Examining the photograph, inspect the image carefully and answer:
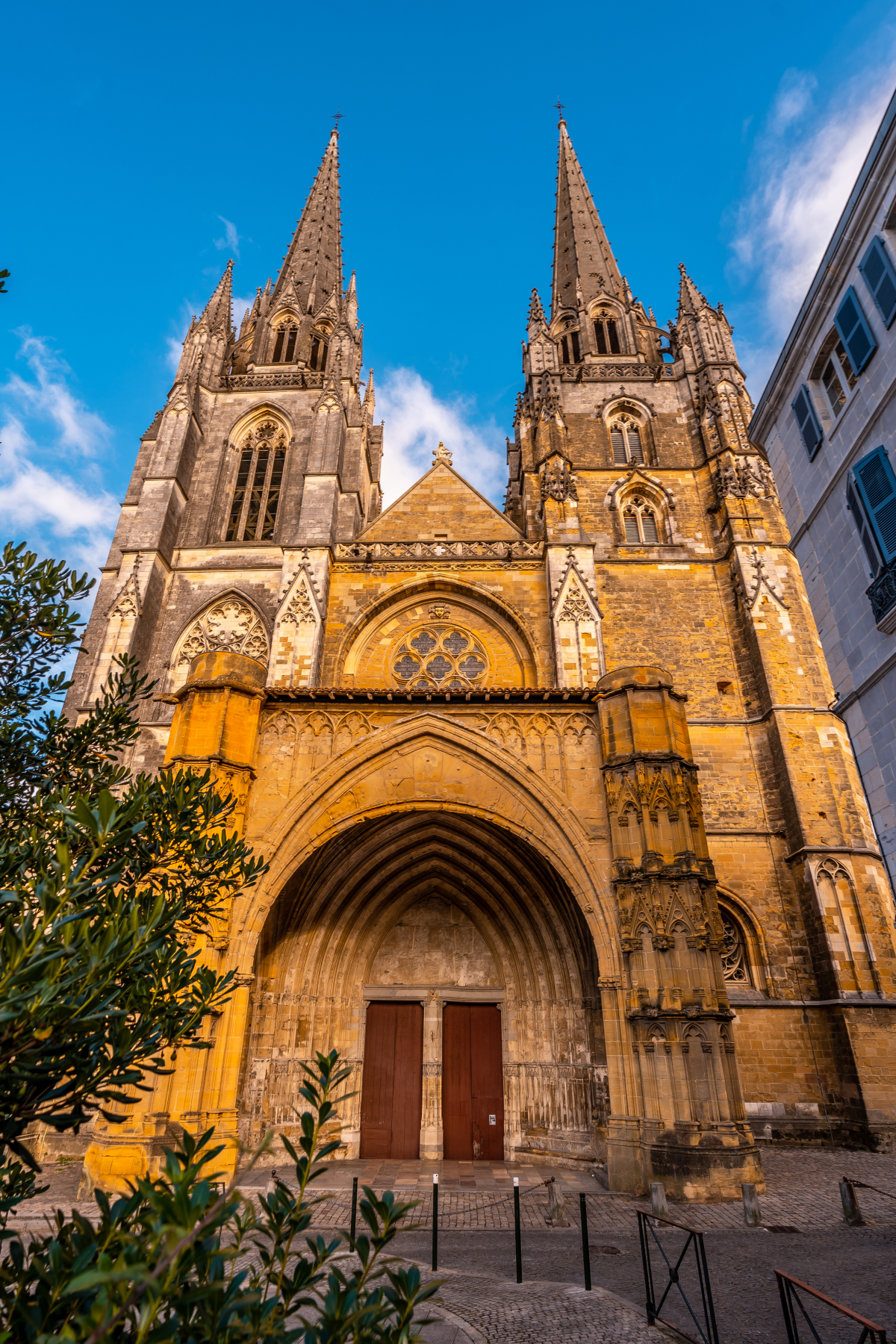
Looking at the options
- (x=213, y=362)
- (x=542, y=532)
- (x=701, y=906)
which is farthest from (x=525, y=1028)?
(x=213, y=362)

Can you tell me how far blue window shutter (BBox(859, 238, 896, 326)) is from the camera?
23.2 ft

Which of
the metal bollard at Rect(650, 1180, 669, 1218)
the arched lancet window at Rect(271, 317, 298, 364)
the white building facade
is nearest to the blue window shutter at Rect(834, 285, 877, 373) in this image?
the white building facade

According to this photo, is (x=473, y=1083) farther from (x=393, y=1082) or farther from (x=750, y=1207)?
(x=750, y=1207)

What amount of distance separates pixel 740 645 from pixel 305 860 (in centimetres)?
1235

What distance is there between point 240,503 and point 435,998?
53.3ft

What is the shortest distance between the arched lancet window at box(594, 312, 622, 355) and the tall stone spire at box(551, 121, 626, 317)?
0.95 metres

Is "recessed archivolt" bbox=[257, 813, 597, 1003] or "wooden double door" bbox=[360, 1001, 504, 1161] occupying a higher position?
"recessed archivolt" bbox=[257, 813, 597, 1003]

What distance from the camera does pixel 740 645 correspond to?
57.6 feet

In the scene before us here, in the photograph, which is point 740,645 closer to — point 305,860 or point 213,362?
point 305,860

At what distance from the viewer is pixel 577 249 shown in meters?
30.5

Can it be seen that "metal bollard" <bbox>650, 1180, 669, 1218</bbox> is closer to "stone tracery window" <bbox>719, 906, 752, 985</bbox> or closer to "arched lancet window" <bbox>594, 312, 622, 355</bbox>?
"stone tracery window" <bbox>719, 906, 752, 985</bbox>

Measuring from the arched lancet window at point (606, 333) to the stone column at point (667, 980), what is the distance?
21.3 m

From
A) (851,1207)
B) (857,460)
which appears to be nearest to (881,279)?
(857,460)

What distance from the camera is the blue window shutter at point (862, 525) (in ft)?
24.7
